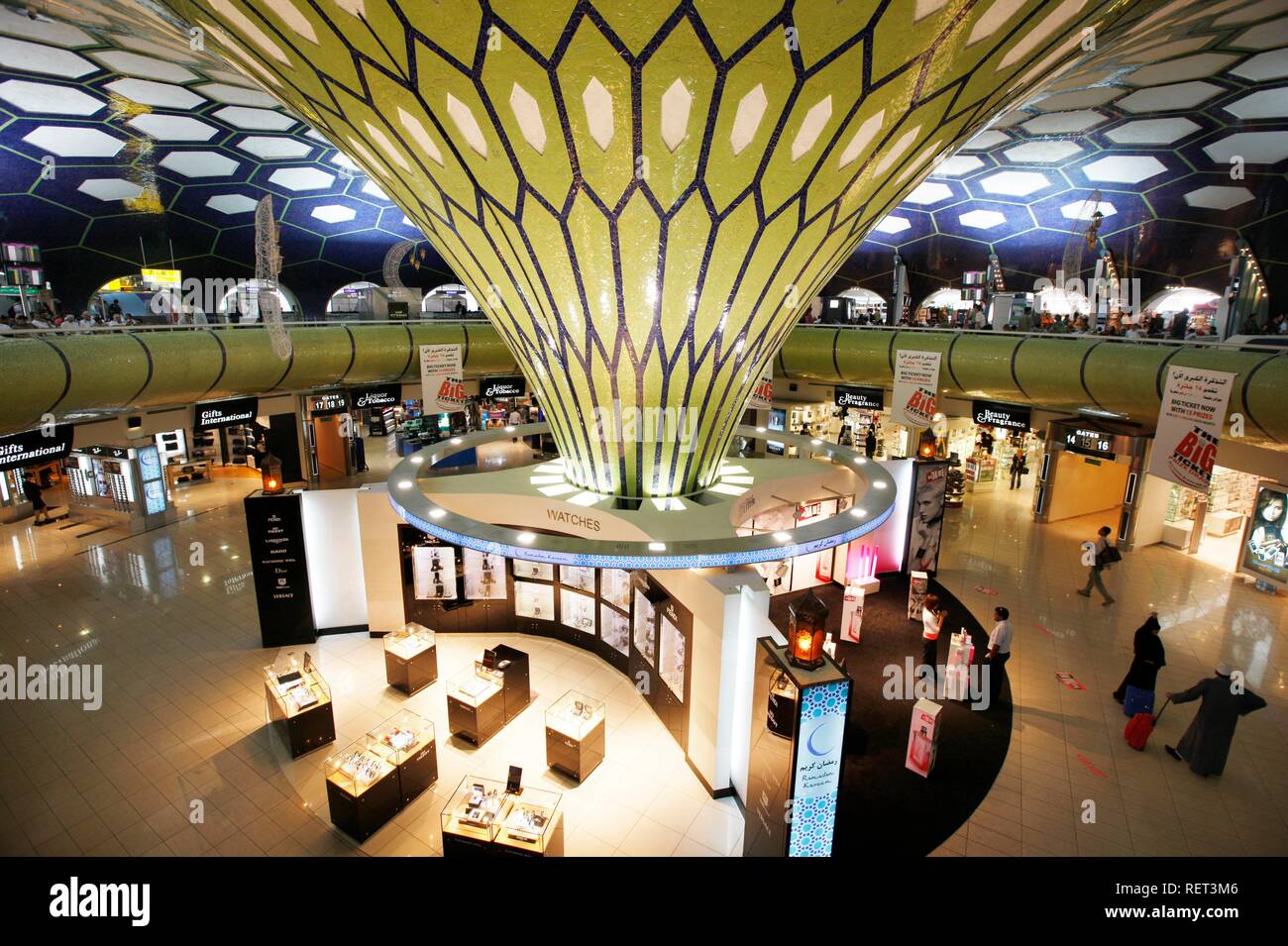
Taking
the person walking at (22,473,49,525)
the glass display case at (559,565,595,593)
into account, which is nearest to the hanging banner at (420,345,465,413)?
the glass display case at (559,565,595,593)

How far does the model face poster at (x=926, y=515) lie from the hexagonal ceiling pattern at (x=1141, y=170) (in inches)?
196

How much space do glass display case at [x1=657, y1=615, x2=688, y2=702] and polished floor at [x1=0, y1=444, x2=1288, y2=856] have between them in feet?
2.17

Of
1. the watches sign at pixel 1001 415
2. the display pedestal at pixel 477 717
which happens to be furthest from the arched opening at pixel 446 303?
the watches sign at pixel 1001 415

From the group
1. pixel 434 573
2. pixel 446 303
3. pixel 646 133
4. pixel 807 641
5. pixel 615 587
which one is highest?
pixel 646 133

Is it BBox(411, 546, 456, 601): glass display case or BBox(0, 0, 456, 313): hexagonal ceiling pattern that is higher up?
BBox(0, 0, 456, 313): hexagonal ceiling pattern

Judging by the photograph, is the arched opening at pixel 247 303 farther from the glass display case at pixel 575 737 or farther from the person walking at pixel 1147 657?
the person walking at pixel 1147 657

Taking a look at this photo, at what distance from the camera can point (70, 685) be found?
25.6 ft

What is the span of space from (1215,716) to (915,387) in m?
7.09

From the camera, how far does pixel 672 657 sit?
7016 millimetres

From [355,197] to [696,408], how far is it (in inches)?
698

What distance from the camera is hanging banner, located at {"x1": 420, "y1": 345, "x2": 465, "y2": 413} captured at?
39.6ft

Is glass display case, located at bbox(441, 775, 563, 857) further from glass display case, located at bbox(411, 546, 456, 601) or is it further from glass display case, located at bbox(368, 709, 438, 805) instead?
glass display case, located at bbox(411, 546, 456, 601)

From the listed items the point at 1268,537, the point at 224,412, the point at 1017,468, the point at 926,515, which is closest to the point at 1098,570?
the point at 926,515

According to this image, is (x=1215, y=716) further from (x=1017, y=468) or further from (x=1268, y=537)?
(x=1017, y=468)
